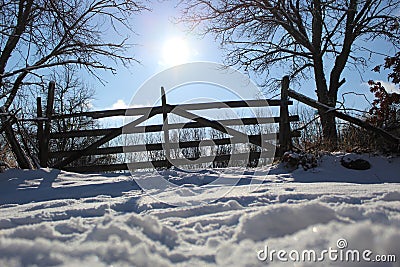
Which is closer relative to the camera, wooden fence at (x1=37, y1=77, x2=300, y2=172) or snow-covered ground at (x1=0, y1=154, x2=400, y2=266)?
snow-covered ground at (x1=0, y1=154, x2=400, y2=266)

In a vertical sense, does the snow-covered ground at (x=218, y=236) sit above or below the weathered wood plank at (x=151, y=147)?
below

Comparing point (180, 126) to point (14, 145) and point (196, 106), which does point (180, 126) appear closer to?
point (196, 106)

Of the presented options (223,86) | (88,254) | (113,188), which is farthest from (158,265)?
(223,86)

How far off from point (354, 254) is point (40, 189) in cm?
336

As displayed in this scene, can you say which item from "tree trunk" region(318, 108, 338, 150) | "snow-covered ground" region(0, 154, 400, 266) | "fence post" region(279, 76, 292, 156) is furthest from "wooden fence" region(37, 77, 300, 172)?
"snow-covered ground" region(0, 154, 400, 266)

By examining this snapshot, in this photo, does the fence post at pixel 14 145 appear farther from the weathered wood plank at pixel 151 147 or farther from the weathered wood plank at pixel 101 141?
the weathered wood plank at pixel 151 147

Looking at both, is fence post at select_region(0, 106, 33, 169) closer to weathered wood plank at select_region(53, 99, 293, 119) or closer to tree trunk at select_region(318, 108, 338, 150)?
weathered wood plank at select_region(53, 99, 293, 119)

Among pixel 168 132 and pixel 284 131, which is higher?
pixel 168 132

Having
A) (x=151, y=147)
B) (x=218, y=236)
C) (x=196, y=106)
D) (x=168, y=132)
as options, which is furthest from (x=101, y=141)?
(x=218, y=236)

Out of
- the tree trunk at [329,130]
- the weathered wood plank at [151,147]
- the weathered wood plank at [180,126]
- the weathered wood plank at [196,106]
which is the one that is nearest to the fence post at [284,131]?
the weathered wood plank at [151,147]

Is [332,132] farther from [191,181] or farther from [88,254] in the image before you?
[88,254]

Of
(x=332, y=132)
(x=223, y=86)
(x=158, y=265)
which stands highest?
(x=223, y=86)

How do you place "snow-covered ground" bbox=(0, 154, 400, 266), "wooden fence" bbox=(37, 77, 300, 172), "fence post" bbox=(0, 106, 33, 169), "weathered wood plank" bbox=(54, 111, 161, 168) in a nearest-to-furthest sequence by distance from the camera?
"snow-covered ground" bbox=(0, 154, 400, 266) < "fence post" bbox=(0, 106, 33, 169) < "wooden fence" bbox=(37, 77, 300, 172) < "weathered wood plank" bbox=(54, 111, 161, 168)

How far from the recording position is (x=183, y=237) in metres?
1.24
